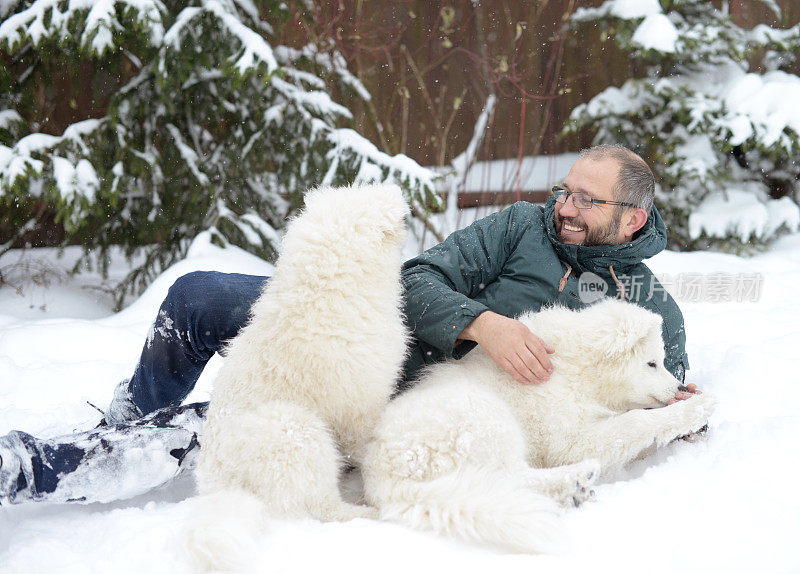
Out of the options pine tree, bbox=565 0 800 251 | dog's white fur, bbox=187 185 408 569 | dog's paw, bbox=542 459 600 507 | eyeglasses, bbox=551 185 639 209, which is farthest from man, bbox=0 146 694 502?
pine tree, bbox=565 0 800 251

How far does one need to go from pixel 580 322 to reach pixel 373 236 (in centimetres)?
77

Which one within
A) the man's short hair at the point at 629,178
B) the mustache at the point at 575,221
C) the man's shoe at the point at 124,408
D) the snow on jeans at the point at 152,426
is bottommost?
the man's shoe at the point at 124,408

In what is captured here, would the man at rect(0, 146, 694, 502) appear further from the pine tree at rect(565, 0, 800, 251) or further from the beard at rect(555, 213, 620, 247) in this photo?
the pine tree at rect(565, 0, 800, 251)

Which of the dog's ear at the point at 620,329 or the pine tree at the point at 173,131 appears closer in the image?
the dog's ear at the point at 620,329

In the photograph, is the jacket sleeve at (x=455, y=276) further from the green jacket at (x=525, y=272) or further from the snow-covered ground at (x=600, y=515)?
the snow-covered ground at (x=600, y=515)

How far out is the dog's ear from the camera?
73.0 inches

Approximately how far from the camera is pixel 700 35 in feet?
17.3

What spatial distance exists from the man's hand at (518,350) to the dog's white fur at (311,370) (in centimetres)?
34

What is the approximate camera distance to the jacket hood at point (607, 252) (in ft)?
7.34

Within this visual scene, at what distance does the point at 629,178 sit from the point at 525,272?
527 mm

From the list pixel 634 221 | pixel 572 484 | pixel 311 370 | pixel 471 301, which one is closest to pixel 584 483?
pixel 572 484

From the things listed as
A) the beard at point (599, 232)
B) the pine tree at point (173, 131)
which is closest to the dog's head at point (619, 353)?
the beard at point (599, 232)

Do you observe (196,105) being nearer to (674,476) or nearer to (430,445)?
(430,445)

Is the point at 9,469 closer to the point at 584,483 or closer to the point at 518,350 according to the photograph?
the point at 518,350
